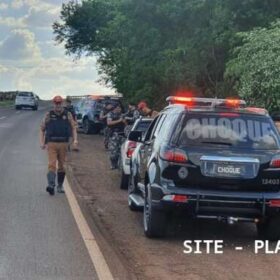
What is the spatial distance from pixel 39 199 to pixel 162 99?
76.8ft

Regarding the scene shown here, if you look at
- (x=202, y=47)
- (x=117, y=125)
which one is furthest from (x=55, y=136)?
(x=202, y=47)

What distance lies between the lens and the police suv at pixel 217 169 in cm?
913

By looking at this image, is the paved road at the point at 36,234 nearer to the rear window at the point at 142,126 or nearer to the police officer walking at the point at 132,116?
the rear window at the point at 142,126

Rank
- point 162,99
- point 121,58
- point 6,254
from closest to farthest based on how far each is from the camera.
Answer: point 6,254, point 162,99, point 121,58

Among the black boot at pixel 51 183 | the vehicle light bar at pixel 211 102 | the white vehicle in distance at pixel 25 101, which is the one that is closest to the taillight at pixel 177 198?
the vehicle light bar at pixel 211 102

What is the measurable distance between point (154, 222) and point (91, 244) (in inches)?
35.1

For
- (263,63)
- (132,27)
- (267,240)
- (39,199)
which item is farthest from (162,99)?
(267,240)

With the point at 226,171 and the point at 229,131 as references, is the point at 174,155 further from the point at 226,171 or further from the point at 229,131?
the point at 229,131

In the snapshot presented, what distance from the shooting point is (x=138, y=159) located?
1143 centimetres

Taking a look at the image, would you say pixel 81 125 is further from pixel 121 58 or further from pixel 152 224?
pixel 152 224

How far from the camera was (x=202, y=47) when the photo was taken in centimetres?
2975

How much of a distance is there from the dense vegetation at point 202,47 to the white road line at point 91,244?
9.68m

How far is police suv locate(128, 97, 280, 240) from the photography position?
9133mm

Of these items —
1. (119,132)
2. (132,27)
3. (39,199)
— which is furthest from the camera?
(132,27)
